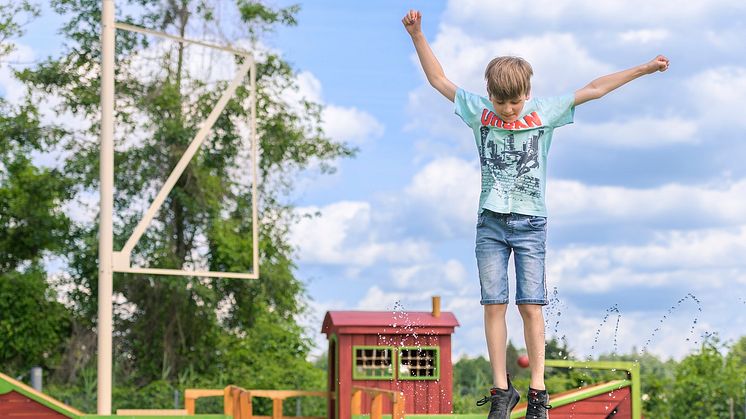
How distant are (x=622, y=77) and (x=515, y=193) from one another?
70 centimetres

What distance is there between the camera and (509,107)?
4.19 meters

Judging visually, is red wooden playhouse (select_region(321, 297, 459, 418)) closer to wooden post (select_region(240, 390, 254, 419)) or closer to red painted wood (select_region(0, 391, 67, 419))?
wooden post (select_region(240, 390, 254, 419))

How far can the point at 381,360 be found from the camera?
8.59 metres

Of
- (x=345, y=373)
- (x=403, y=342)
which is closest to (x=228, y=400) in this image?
(x=345, y=373)

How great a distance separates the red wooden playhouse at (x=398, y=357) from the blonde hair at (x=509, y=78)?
4.23 m

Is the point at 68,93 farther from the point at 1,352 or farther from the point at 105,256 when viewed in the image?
the point at 105,256

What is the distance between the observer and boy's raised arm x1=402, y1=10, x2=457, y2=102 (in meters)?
4.48

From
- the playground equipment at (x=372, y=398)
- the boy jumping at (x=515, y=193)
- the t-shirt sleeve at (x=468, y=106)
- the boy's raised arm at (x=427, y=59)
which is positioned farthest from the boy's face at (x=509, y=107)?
the playground equipment at (x=372, y=398)

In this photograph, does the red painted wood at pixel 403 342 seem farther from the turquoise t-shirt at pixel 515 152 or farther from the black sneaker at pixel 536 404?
the turquoise t-shirt at pixel 515 152

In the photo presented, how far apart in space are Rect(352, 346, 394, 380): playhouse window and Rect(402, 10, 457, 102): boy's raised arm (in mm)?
4316

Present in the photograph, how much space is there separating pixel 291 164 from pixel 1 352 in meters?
5.61

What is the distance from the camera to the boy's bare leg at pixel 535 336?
4203 millimetres

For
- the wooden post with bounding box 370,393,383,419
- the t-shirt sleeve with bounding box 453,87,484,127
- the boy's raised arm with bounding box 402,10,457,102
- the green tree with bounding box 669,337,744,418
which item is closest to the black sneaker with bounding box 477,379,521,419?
the t-shirt sleeve with bounding box 453,87,484,127

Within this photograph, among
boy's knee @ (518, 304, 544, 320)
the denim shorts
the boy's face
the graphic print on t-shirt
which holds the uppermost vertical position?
the boy's face
